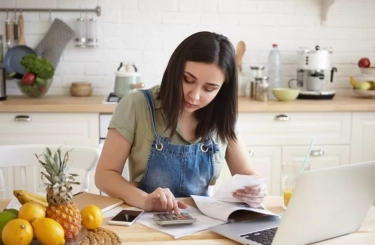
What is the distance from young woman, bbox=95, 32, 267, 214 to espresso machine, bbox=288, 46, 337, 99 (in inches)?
67.2

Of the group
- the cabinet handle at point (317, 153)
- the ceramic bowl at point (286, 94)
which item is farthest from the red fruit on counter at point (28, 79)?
the cabinet handle at point (317, 153)

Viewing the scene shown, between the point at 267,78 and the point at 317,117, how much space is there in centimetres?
42

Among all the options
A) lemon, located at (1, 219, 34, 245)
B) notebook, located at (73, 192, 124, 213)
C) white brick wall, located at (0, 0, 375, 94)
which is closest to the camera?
lemon, located at (1, 219, 34, 245)

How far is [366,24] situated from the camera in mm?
3934

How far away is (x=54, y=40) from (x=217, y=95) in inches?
76.5

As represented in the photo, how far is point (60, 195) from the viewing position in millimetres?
1325

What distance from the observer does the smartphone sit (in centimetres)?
152

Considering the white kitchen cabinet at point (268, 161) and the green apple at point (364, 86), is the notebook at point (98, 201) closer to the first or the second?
the white kitchen cabinet at point (268, 161)

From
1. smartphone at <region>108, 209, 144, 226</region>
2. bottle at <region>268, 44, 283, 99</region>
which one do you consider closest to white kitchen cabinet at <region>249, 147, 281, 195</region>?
bottle at <region>268, 44, 283, 99</region>

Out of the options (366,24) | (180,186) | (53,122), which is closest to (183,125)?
(180,186)

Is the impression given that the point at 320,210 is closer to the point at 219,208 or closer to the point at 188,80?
the point at 219,208

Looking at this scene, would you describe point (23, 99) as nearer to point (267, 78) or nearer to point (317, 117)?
point (267, 78)

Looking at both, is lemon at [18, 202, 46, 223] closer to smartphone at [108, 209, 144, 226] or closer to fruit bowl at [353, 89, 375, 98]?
smartphone at [108, 209, 144, 226]

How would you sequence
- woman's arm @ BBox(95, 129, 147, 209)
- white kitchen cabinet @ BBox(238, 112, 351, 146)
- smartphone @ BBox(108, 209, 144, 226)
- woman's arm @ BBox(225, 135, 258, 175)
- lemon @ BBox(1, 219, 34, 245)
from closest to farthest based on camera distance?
lemon @ BBox(1, 219, 34, 245), smartphone @ BBox(108, 209, 144, 226), woman's arm @ BBox(95, 129, 147, 209), woman's arm @ BBox(225, 135, 258, 175), white kitchen cabinet @ BBox(238, 112, 351, 146)
